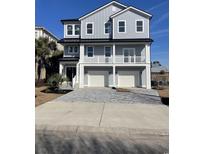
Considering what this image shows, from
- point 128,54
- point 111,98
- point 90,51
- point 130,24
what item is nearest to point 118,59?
point 128,54

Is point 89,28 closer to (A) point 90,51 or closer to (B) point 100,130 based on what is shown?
(A) point 90,51

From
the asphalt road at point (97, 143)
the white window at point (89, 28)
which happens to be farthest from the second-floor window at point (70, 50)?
the asphalt road at point (97, 143)

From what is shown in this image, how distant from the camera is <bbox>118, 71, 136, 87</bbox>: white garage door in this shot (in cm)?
2183

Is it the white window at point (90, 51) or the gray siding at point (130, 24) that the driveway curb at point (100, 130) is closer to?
the white window at point (90, 51)

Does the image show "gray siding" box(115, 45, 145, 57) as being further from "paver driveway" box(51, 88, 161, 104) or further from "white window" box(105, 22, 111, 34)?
"paver driveway" box(51, 88, 161, 104)

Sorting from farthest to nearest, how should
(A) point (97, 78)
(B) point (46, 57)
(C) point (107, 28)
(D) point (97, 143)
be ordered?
1. (B) point (46, 57)
2. (A) point (97, 78)
3. (C) point (107, 28)
4. (D) point (97, 143)

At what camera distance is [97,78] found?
72.3 ft

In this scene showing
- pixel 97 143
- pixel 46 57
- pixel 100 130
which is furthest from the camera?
pixel 46 57

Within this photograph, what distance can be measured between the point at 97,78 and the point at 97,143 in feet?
58.9
